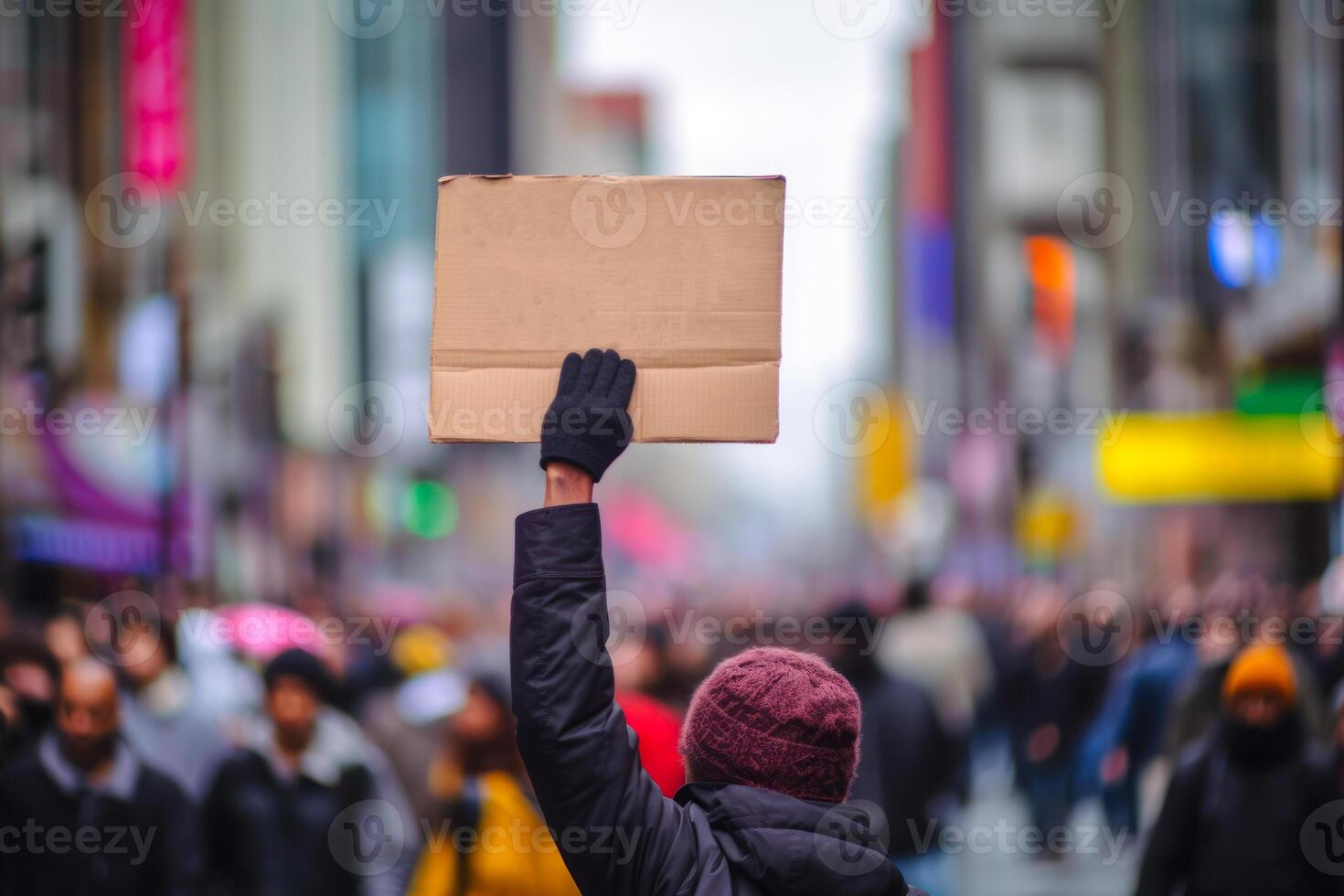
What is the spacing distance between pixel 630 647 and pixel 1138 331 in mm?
23929

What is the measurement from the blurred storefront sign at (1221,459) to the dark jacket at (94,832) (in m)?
16.2

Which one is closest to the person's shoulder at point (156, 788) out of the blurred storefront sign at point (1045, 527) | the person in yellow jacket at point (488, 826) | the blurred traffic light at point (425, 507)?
the person in yellow jacket at point (488, 826)

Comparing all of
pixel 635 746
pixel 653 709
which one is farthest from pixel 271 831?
pixel 635 746

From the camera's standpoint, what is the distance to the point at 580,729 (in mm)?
2236

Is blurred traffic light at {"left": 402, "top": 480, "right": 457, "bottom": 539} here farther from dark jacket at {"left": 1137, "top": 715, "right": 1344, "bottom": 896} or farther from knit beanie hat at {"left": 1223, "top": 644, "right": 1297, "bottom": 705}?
dark jacket at {"left": 1137, "top": 715, "right": 1344, "bottom": 896}

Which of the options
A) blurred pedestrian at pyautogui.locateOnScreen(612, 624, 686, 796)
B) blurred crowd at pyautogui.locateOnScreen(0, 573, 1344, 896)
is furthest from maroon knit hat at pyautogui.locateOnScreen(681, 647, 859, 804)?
blurred pedestrian at pyautogui.locateOnScreen(612, 624, 686, 796)

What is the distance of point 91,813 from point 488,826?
59.0 inches

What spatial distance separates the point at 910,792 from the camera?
7.42m

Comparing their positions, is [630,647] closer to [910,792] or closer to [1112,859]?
[910,792]

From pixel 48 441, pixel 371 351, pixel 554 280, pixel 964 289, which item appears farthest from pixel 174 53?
pixel 964 289

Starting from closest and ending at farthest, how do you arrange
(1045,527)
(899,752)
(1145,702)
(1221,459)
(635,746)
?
1. (635,746)
2. (899,752)
3. (1145,702)
4. (1221,459)
5. (1045,527)

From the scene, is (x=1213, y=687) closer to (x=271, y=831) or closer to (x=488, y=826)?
(x=488, y=826)

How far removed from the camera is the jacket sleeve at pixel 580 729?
2.22 metres

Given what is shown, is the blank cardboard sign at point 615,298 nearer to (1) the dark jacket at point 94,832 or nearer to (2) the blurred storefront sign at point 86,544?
(1) the dark jacket at point 94,832
